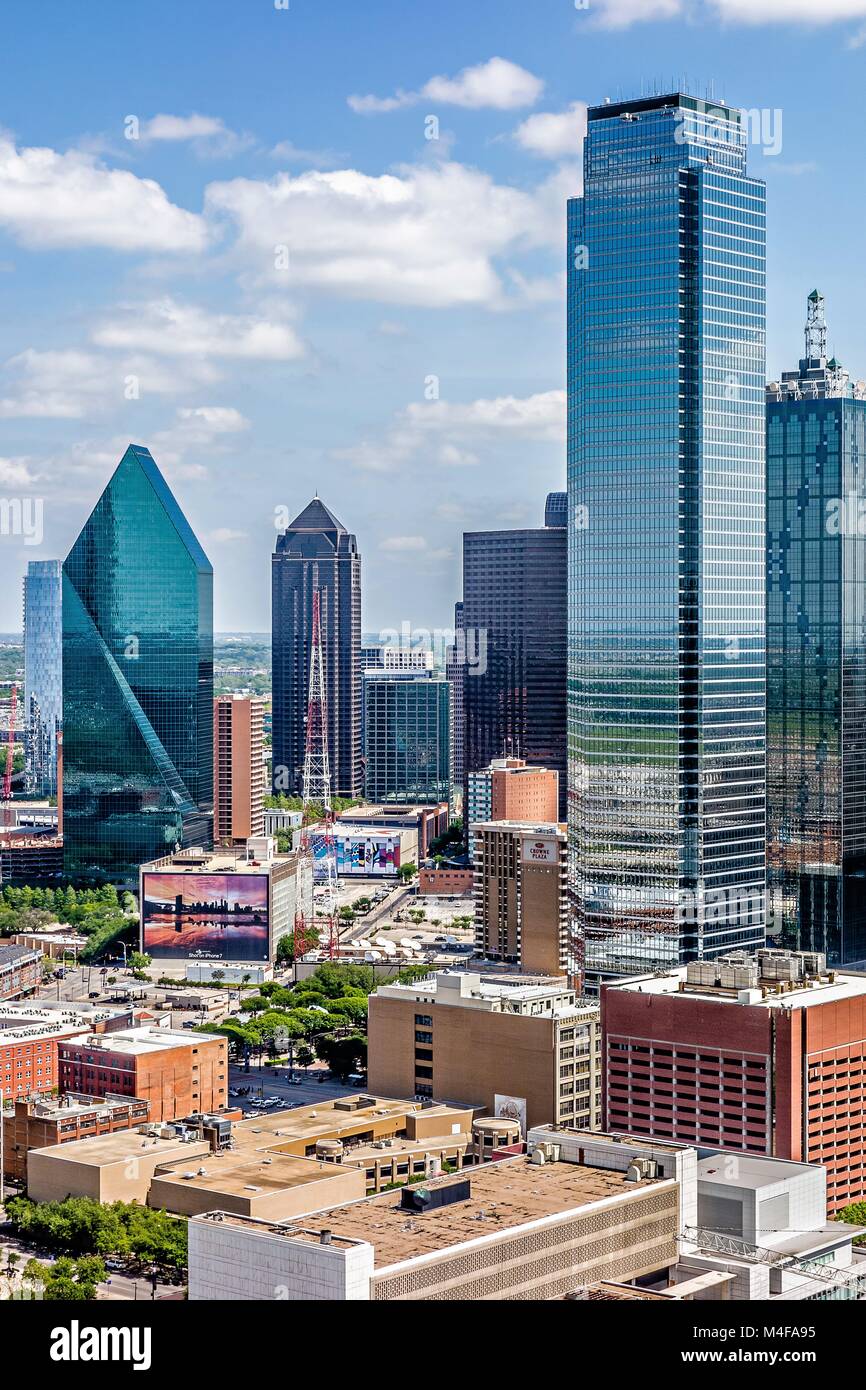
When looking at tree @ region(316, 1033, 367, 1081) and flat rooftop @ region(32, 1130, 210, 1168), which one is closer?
flat rooftop @ region(32, 1130, 210, 1168)

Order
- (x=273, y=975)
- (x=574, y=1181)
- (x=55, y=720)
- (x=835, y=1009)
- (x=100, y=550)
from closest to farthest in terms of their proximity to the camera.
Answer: (x=574, y=1181) → (x=835, y=1009) → (x=273, y=975) → (x=100, y=550) → (x=55, y=720)

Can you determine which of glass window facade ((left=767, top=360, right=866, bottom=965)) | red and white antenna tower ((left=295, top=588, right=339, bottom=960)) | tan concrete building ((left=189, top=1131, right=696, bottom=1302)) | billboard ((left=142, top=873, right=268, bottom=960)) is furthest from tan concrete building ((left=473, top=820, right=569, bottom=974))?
tan concrete building ((left=189, top=1131, right=696, bottom=1302))

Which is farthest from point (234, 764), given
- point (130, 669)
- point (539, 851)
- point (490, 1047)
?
point (490, 1047)

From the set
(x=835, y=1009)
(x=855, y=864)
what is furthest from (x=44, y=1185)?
(x=855, y=864)

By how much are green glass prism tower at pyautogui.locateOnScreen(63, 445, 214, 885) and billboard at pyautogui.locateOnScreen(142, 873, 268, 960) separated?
13.7 m

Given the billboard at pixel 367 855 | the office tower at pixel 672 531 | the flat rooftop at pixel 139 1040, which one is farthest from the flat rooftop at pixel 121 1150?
the billboard at pixel 367 855

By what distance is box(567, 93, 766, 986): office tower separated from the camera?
1923 inches

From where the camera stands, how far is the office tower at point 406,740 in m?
103

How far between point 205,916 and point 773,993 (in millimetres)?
33138

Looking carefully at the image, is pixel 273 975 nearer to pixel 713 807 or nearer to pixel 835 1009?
pixel 713 807

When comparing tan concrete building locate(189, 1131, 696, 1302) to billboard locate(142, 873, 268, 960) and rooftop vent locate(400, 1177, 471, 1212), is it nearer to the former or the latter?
rooftop vent locate(400, 1177, 471, 1212)

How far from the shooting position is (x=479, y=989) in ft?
135

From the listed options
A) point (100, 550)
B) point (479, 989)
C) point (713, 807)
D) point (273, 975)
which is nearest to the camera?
point (479, 989)

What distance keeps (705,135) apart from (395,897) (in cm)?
4175
